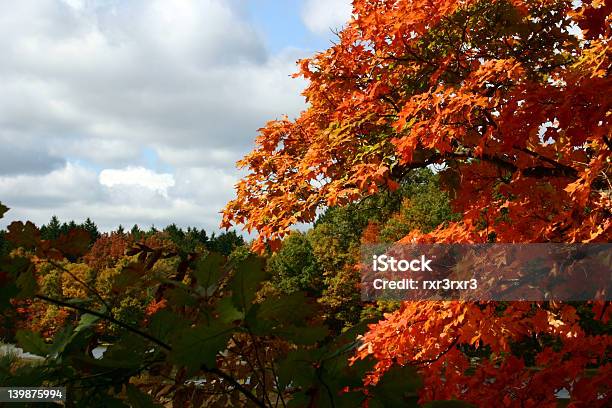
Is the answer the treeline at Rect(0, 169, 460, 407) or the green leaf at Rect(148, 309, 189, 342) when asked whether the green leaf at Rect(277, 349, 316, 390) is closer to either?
the treeline at Rect(0, 169, 460, 407)

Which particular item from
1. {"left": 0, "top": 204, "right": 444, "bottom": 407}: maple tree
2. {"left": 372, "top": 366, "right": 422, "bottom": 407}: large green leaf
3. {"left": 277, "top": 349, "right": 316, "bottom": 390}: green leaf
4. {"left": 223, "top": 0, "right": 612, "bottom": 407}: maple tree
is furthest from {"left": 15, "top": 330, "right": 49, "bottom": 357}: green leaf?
{"left": 223, "top": 0, "right": 612, "bottom": 407}: maple tree

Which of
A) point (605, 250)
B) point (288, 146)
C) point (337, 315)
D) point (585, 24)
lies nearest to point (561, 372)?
point (585, 24)

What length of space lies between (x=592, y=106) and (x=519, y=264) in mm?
2247

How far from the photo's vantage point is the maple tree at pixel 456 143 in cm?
631

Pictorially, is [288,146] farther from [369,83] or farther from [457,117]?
[457,117]

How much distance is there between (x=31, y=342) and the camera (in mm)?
1307

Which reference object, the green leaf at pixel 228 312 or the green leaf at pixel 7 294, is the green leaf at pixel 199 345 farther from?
the green leaf at pixel 7 294

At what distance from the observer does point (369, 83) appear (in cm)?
845

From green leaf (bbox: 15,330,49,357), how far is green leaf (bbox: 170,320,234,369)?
54 centimetres

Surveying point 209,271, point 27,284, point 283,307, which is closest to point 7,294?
point 27,284

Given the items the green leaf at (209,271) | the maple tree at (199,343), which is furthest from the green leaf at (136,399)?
the green leaf at (209,271)

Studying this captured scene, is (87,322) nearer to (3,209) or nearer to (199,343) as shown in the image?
(3,209)

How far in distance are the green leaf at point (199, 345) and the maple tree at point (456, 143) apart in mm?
4758

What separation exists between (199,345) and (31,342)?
2.01ft
